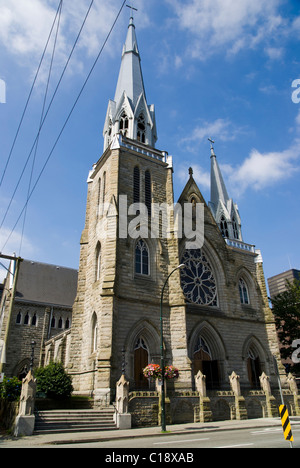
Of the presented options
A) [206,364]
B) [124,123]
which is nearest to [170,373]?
[206,364]

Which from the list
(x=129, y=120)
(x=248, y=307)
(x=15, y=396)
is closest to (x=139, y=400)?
(x=15, y=396)

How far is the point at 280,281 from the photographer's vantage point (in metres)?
155

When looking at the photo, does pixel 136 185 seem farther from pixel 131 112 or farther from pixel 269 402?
pixel 269 402

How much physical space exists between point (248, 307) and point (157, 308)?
9758 mm

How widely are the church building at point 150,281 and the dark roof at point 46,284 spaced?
47.5ft

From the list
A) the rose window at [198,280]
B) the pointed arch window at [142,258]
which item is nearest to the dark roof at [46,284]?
the rose window at [198,280]

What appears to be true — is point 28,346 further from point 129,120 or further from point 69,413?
point 129,120

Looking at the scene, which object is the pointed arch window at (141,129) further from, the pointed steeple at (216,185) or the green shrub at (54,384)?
the green shrub at (54,384)

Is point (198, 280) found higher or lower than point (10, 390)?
higher

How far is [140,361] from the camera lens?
20.1 meters

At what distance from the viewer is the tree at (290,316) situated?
2997 cm

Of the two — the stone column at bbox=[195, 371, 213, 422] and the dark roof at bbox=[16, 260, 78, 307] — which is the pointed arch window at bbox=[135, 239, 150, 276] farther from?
the dark roof at bbox=[16, 260, 78, 307]

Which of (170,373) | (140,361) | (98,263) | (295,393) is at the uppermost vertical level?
(98,263)

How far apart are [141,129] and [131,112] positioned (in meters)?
1.61
